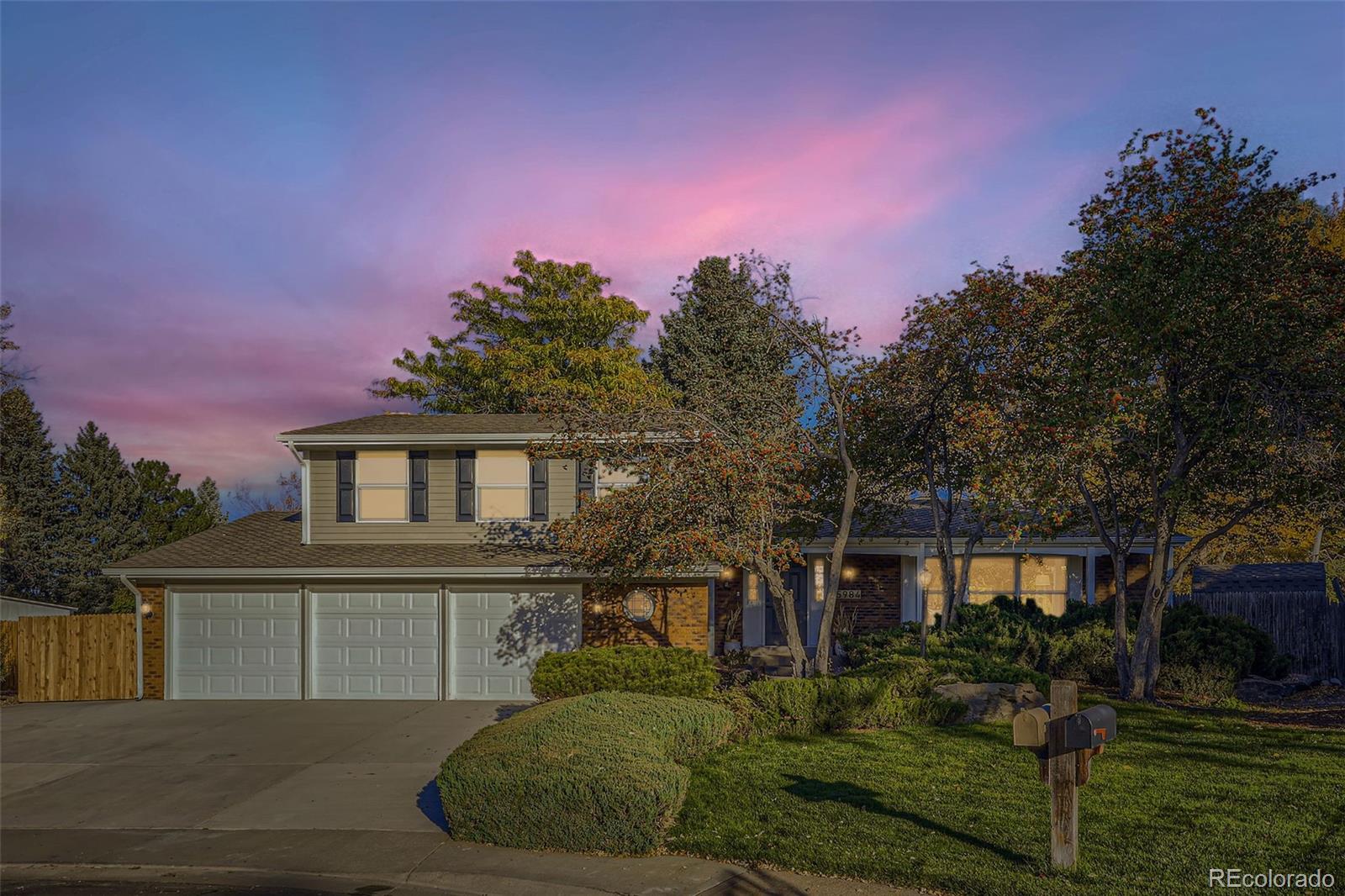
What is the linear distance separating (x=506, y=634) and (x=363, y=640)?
9.19 ft

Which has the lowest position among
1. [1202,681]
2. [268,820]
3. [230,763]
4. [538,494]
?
[230,763]

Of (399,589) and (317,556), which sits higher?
(317,556)

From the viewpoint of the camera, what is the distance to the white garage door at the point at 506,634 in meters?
17.2

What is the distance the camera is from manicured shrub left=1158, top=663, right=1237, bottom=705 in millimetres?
14852

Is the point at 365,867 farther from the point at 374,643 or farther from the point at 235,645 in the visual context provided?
the point at 235,645

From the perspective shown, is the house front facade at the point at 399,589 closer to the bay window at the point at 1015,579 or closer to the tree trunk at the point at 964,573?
the tree trunk at the point at 964,573

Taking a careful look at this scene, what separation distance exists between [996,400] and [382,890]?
12132 millimetres

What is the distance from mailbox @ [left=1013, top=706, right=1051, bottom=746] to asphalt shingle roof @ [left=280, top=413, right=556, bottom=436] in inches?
472

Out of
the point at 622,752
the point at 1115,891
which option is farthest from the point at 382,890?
the point at 1115,891

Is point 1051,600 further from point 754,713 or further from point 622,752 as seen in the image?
point 622,752

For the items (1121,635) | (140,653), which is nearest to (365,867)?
(140,653)

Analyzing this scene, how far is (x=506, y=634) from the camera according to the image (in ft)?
56.8

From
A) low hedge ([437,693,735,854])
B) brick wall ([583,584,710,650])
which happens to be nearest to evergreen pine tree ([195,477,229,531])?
brick wall ([583,584,710,650])

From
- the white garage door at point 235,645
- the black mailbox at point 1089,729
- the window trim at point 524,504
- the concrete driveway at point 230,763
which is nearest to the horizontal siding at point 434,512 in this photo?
the window trim at point 524,504
